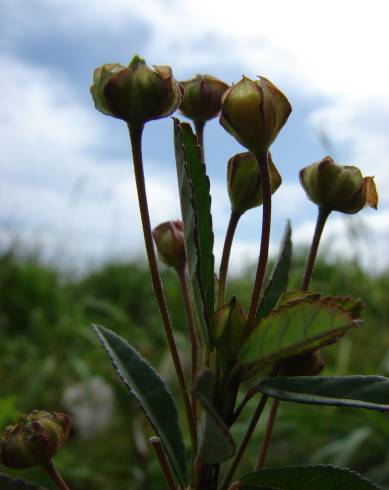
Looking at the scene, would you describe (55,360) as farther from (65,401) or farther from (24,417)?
(24,417)

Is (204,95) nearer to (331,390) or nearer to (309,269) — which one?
(309,269)

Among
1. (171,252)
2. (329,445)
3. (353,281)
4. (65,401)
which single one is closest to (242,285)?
(353,281)

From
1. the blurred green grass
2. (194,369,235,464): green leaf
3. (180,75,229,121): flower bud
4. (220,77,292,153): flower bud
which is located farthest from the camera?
the blurred green grass

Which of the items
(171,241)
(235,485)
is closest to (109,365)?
(171,241)

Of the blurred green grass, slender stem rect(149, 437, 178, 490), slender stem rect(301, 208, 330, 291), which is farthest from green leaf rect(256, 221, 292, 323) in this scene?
the blurred green grass

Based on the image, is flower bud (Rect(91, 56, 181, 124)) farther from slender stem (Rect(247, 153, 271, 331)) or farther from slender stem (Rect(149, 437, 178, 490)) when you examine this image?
slender stem (Rect(149, 437, 178, 490))
